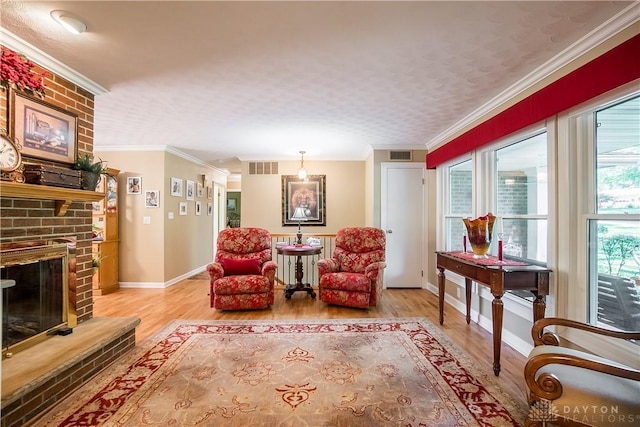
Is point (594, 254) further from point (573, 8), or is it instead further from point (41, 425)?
point (41, 425)

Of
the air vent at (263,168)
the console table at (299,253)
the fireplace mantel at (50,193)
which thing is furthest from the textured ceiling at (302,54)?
the air vent at (263,168)

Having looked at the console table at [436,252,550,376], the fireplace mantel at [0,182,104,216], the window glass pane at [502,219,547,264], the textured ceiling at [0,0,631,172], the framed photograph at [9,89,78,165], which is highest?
the textured ceiling at [0,0,631,172]

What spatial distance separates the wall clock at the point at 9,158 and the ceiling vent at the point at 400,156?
14.2 feet

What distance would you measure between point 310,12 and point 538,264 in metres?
2.64

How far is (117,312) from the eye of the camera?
362 cm

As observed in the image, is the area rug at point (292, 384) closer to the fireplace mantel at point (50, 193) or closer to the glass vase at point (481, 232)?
the glass vase at point (481, 232)

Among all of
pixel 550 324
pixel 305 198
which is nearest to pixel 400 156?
pixel 305 198

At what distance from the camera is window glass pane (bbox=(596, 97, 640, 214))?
179cm

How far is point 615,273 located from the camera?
192cm

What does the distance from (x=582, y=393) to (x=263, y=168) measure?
5.28 metres

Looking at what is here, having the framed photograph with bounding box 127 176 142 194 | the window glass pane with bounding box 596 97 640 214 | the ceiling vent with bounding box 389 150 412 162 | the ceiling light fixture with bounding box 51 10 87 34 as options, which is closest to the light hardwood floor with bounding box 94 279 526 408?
the window glass pane with bounding box 596 97 640 214

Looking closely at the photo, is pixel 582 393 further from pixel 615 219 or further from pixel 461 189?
pixel 461 189

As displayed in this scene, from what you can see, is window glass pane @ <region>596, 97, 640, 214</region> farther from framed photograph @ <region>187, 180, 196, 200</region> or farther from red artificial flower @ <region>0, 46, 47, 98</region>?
framed photograph @ <region>187, 180, 196, 200</region>

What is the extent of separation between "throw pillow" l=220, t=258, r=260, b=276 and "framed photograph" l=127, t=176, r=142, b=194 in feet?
7.41
